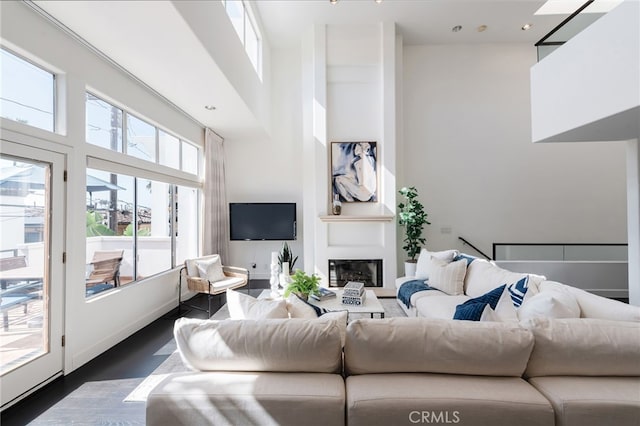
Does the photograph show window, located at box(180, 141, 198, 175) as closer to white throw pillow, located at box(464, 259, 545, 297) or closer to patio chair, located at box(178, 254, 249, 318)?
patio chair, located at box(178, 254, 249, 318)

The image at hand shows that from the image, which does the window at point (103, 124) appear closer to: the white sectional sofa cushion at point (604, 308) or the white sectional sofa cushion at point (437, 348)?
the white sectional sofa cushion at point (437, 348)

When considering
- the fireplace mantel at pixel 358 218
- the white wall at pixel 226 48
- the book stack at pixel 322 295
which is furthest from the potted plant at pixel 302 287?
the white wall at pixel 226 48

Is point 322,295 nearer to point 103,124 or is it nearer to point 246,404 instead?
point 246,404

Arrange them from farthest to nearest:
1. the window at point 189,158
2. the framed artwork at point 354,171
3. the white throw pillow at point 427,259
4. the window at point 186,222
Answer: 1. the framed artwork at point 354,171
2. the window at point 189,158
3. the window at point 186,222
4. the white throw pillow at point 427,259

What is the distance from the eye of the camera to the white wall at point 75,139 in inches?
88.1

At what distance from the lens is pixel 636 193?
10.6 ft

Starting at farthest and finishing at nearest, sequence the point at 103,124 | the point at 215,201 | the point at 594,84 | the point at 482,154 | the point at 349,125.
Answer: the point at 482,154, the point at 215,201, the point at 349,125, the point at 103,124, the point at 594,84

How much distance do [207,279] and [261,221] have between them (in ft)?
5.93

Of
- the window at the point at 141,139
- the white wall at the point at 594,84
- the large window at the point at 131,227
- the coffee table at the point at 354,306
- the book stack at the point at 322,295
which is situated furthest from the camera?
the window at the point at 141,139

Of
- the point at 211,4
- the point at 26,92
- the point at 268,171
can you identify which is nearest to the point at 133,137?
the point at 26,92

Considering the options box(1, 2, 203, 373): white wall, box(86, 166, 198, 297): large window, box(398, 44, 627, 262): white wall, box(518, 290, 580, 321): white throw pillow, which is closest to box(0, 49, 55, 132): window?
box(1, 2, 203, 373): white wall

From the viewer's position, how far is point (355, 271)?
17.8 feet

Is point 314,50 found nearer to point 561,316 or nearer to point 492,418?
point 561,316

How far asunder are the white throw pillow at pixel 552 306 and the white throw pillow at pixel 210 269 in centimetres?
375
